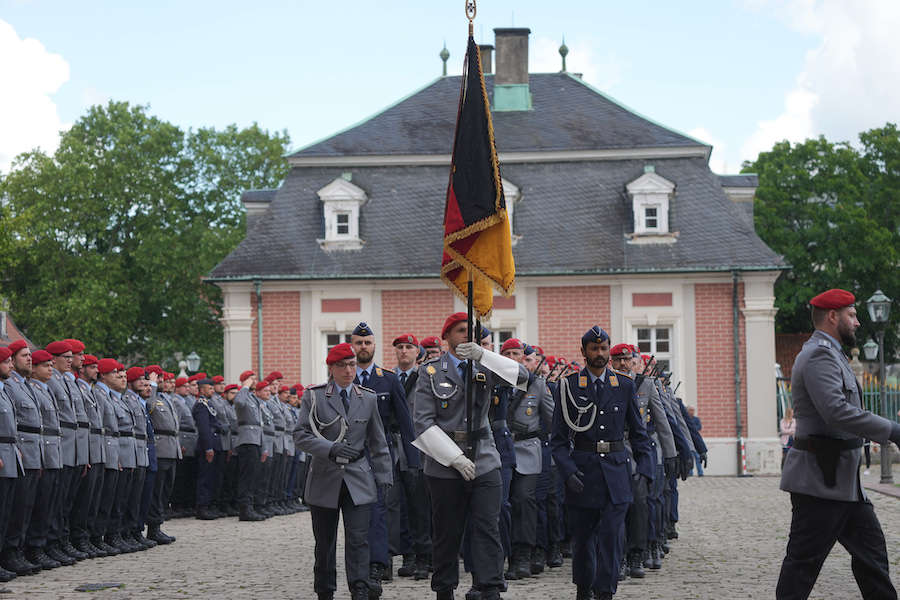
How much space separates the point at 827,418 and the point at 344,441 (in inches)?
149

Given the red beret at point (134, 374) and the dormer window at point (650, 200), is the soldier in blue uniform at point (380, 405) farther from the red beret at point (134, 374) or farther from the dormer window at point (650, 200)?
the dormer window at point (650, 200)

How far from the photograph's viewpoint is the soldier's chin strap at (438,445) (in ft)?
28.3

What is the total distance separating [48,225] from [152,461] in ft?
113

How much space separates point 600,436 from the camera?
375 inches

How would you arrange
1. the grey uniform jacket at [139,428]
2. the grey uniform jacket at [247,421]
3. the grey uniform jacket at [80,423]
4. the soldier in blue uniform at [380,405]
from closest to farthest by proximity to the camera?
the soldier in blue uniform at [380,405]
the grey uniform jacket at [80,423]
the grey uniform jacket at [139,428]
the grey uniform jacket at [247,421]

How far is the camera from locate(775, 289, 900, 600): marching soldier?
7281 millimetres

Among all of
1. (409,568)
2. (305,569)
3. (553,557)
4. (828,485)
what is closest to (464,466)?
(828,485)

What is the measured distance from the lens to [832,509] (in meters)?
7.34

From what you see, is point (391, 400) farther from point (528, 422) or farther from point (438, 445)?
point (438, 445)

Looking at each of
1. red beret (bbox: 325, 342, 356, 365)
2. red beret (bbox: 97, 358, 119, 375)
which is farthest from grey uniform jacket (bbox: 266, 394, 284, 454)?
red beret (bbox: 325, 342, 356, 365)

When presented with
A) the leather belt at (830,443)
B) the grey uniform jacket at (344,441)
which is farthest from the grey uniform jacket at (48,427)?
the leather belt at (830,443)

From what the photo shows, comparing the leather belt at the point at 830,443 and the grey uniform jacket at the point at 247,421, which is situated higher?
the leather belt at the point at 830,443

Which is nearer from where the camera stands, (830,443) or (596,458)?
(830,443)

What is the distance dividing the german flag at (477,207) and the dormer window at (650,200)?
22.7 meters
